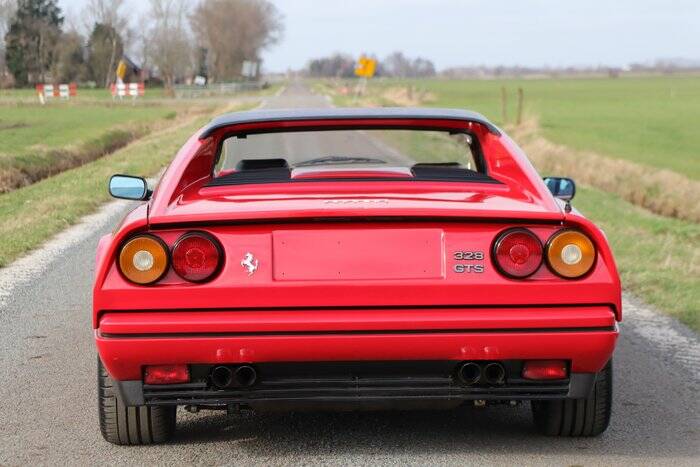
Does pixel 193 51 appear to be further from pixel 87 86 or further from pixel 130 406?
pixel 130 406

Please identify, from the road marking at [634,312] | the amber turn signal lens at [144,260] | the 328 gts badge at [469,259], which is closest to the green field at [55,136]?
the road marking at [634,312]

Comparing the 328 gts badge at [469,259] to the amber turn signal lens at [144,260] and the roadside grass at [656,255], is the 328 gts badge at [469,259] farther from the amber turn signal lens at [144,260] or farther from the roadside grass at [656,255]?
the roadside grass at [656,255]

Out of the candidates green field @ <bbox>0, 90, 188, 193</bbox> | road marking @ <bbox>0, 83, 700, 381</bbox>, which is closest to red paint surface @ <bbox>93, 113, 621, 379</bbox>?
road marking @ <bbox>0, 83, 700, 381</bbox>

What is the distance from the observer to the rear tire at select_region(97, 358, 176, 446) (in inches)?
151

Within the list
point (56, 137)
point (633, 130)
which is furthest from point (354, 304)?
point (633, 130)

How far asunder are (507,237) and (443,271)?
0.24 metres

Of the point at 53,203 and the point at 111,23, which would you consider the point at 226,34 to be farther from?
the point at 53,203

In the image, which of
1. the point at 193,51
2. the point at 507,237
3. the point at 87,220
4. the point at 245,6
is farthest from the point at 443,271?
the point at 245,6

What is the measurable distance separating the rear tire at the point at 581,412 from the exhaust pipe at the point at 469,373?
1.72 ft

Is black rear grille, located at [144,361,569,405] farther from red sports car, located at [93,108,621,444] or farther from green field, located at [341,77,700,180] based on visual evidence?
green field, located at [341,77,700,180]

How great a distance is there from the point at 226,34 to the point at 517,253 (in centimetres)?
13153

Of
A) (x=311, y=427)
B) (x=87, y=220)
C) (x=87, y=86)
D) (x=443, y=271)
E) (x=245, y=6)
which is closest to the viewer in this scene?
(x=443, y=271)

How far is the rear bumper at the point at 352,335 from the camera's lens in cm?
343

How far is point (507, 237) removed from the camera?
3.53m
